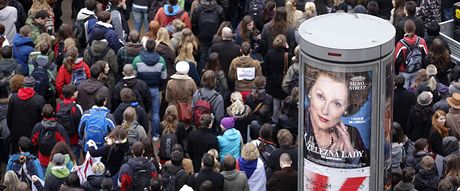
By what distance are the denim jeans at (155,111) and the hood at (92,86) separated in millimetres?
1019

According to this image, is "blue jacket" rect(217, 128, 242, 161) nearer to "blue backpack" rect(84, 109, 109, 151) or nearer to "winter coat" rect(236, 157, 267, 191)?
"winter coat" rect(236, 157, 267, 191)

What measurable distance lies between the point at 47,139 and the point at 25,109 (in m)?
0.90

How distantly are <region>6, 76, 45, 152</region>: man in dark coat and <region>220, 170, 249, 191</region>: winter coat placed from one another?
10.9ft

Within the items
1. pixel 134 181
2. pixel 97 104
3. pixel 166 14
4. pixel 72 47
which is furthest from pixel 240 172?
pixel 166 14

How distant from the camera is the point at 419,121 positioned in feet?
49.4

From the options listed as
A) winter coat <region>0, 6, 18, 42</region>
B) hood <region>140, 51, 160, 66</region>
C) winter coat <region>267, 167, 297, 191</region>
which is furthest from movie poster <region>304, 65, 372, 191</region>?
winter coat <region>0, 6, 18, 42</region>

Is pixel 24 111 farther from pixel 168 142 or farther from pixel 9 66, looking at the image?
pixel 168 142

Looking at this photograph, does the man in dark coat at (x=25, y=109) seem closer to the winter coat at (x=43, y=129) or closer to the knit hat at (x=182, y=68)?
the winter coat at (x=43, y=129)

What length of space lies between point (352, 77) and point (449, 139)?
17.3 ft

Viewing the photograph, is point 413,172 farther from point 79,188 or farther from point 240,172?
point 79,188

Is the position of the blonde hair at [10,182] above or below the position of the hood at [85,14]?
below

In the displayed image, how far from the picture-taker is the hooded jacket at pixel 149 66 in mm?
16156

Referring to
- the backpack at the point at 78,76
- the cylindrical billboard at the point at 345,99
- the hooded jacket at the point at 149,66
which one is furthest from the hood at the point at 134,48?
the cylindrical billboard at the point at 345,99

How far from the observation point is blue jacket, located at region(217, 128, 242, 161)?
47.1 feet
